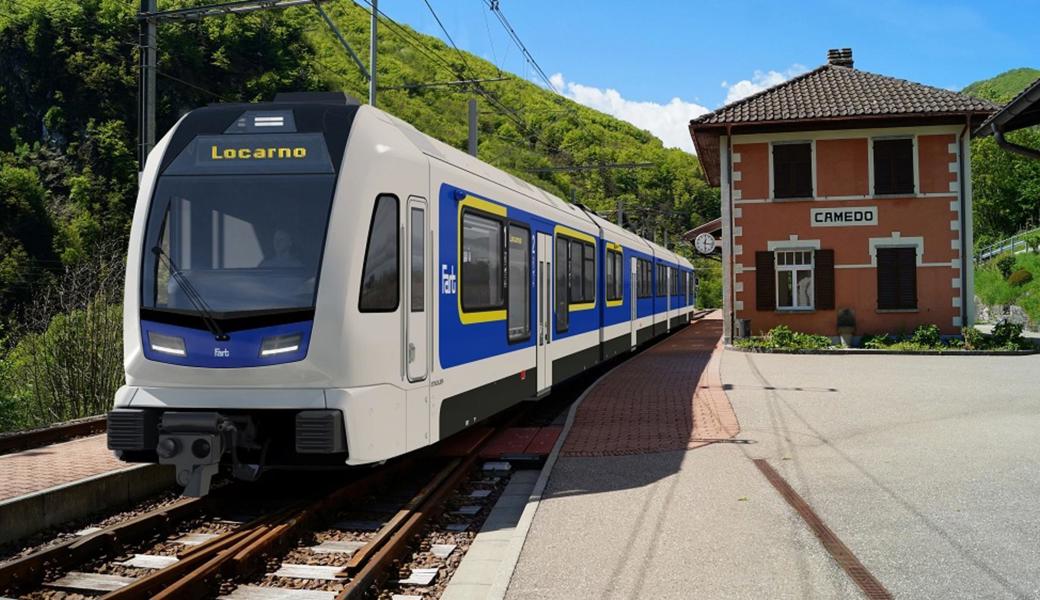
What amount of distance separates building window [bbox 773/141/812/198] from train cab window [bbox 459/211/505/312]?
1577cm

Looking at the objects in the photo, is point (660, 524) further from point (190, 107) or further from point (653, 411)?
point (190, 107)

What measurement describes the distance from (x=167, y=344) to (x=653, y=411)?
7.01 meters

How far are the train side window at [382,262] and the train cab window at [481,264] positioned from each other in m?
1.39

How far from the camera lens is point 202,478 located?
6.09m

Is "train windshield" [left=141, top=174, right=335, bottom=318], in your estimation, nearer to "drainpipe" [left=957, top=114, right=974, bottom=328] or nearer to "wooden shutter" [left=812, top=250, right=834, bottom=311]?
"wooden shutter" [left=812, top=250, right=834, bottom=311]

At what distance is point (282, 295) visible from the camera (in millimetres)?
6188

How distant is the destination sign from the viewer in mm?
6473

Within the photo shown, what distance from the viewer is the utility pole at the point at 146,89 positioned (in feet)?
35.8

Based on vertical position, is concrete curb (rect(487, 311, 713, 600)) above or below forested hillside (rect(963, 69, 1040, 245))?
below

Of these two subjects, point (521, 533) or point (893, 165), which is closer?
point (521, 533)

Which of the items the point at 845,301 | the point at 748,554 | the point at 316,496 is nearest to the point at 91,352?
the point at 316,496

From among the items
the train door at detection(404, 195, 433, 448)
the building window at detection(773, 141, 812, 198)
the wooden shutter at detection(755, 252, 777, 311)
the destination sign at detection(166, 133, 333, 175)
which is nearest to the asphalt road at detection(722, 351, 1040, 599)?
the train door at detection(404, 195, 433, 448)

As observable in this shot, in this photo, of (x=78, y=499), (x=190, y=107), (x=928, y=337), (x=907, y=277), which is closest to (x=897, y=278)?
(x=907, y=277)

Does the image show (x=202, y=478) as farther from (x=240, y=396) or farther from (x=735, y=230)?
(x=735, y=230)
